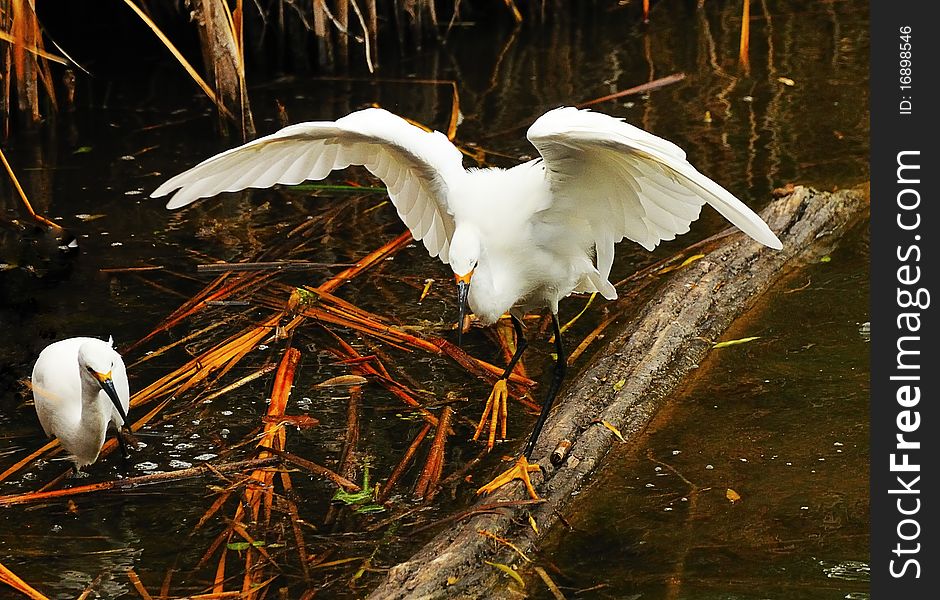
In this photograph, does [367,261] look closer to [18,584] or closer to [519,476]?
[519,476]

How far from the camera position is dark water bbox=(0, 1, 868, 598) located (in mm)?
3273

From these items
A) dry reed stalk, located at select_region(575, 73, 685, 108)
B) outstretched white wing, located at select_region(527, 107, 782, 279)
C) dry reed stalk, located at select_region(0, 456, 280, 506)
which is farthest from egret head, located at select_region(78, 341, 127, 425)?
dry reed stalk, located at select_region(575, 73, 685, 108)

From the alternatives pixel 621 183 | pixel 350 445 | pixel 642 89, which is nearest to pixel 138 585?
pixel 350 445

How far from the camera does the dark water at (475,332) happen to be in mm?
3273

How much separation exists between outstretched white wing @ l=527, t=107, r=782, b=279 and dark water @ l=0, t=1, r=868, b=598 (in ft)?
2.35

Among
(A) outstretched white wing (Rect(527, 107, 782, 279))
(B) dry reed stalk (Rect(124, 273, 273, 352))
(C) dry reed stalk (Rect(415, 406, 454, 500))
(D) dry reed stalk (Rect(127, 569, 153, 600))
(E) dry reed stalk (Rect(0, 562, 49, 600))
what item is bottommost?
(D) dry reed stalk (Rect(127, 569, 153, 600))

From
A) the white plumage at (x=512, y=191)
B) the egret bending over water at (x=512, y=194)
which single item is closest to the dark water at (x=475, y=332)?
the egret bending over water at (x=512, y=194)

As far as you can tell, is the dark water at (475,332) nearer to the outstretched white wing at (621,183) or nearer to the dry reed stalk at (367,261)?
the dry reed stalk at (367,261)

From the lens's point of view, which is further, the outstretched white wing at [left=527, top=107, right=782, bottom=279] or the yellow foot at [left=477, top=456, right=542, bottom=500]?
the yellow foot at [left=477, top=456, right=542, bottom=500]

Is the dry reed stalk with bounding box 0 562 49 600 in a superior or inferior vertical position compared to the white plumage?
inferior

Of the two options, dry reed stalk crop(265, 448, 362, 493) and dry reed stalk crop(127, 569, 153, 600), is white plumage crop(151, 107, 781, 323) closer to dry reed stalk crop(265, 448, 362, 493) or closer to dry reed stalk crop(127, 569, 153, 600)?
dry reed stalk crop(265, 448, 362, 493)

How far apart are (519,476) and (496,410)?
2.13ft

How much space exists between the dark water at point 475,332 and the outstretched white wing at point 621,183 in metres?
0.72

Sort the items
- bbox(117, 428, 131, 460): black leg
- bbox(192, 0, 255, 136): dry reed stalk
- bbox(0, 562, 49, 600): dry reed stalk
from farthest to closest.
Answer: bbox(192, 0, 255, 136): dry reed stalk < bbox(117, 428, 131, 460): black leg < bbox(0, 562, 49, 600): dry reed stalk
